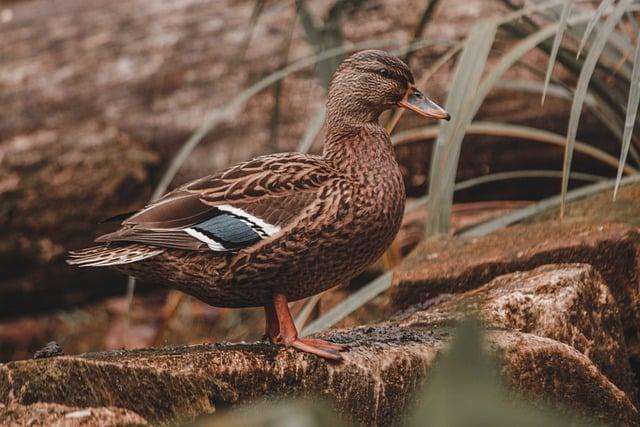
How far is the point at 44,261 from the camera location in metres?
5.20

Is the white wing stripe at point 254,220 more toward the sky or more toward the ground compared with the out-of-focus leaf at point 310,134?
more toward the ground

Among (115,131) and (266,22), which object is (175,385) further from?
(266,22)

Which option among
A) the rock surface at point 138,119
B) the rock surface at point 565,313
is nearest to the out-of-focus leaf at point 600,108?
the rock surface at point 138,119

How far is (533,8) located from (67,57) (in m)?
2.70

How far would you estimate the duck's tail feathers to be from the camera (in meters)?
2.64

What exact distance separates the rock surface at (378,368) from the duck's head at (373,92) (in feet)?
1.92

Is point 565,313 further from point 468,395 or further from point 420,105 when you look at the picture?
point 468,395

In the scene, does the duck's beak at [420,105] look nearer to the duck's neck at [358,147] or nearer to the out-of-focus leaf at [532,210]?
the duck's neck at [358,147]

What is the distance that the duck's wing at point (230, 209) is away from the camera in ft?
8.68

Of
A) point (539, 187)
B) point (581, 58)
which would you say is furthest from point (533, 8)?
point (539, 187)

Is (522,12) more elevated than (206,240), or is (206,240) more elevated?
(522,12)

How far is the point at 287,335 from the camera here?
2586 mm

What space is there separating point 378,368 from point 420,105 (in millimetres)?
886

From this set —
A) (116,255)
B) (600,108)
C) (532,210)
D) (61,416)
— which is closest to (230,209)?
(116,255)
